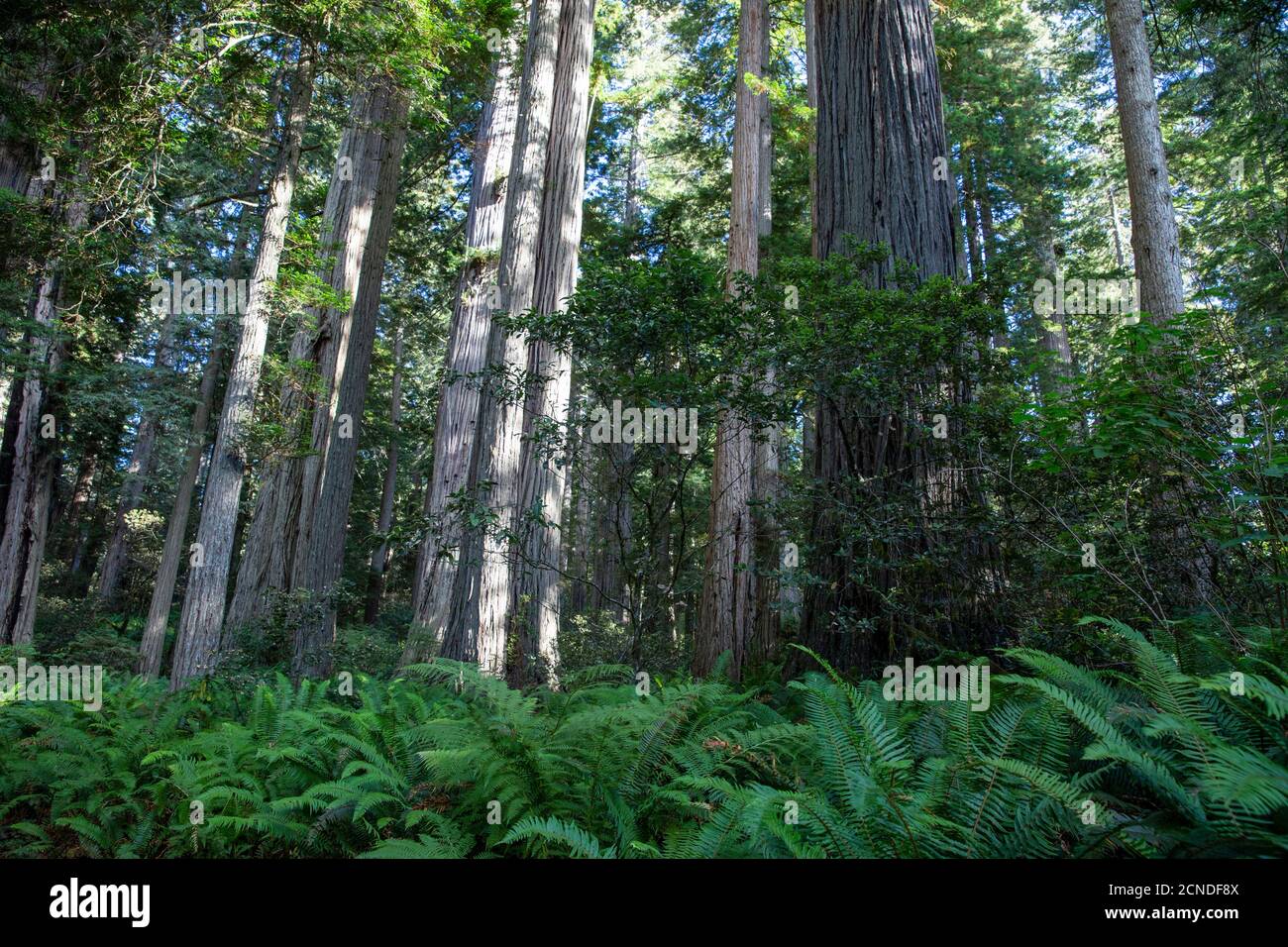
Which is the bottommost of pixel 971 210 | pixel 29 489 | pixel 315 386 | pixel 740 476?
pixel 740 476

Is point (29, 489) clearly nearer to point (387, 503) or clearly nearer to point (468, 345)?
point (468, 345)

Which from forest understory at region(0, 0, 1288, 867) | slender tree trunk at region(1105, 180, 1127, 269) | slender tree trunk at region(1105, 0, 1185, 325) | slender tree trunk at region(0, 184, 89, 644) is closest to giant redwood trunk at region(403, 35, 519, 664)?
forest understory at region(0, 0, 1288, 867)

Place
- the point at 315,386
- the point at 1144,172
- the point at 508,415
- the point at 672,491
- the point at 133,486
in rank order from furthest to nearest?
the point at 133,486 < the point at 315,386 < the point at 1144,172 < the point at 508,415 < the point at 672,491

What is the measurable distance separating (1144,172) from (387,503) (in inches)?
869

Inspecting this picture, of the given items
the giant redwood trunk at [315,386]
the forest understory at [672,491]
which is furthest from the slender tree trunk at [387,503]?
the giant redwood trunk at [315,386]

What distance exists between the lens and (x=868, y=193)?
18.3 ft

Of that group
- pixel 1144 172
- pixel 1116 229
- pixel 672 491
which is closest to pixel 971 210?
pixel 1144 172

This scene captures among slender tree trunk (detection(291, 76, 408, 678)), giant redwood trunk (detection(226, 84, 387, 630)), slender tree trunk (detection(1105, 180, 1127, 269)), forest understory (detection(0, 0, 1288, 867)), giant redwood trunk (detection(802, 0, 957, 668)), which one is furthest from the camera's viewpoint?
slender tree trunk (detection(1105, 180, 1127, 269))

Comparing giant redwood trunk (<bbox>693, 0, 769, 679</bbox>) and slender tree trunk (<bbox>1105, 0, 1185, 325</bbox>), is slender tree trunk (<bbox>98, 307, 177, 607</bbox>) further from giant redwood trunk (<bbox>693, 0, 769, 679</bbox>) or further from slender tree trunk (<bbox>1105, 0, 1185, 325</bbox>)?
slender tree trunk (<bbox>1105, 0, 1185, 325</bbox>)

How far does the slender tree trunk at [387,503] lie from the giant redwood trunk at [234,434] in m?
11.1

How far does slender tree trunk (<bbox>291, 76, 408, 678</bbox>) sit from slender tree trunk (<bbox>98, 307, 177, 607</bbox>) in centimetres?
1051

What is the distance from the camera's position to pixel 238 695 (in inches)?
216

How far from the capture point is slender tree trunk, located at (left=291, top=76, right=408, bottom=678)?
10711mm
